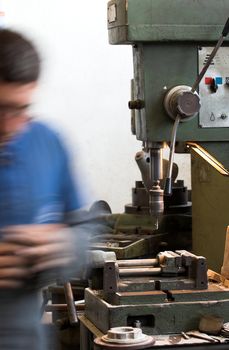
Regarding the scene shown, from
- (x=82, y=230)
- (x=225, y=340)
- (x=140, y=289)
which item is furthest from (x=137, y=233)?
(x=82, y=230)

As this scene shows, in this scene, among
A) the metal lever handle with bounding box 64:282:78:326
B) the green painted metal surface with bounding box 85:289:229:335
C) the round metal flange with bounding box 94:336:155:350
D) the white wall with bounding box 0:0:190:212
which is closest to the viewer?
the round metal flange with bounding box 94:336:155:350

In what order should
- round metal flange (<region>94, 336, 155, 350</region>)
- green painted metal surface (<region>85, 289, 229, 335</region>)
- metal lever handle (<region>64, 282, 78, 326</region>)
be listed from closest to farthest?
round metal flange (<region>94, 336, 155, 350</region>) < green painted metal surface (<region>85, 289, 229, 335</region>) < metal lever handle (<region>64, 282, 78, 326</region>)

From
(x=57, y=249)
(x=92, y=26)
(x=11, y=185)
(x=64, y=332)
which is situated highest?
(x=92, y=26)

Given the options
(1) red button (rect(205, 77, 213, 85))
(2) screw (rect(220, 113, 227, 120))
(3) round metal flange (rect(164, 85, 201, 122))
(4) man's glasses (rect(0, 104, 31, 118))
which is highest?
(1) red button (rect(205, 77, 213, 85))

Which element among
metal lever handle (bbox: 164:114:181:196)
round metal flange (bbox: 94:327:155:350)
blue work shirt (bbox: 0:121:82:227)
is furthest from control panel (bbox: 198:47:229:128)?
blue work shirt (bbox: 0:121:82:227)

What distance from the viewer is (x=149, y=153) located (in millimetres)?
2508

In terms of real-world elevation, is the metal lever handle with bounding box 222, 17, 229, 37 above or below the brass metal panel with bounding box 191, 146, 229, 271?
above

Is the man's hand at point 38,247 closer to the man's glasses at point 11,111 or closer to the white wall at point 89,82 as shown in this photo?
the man's glasses at point 11,111

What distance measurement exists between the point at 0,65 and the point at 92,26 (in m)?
2.62

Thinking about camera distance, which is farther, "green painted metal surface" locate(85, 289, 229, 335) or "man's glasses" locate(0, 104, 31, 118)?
"green painted metal surface" locate(85, 289, 229, 335)

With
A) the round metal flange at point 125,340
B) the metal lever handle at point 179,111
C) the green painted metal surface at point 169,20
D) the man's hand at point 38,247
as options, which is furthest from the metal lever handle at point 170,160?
the man's hand at point 38,247

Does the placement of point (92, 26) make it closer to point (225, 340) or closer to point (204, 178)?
point (204, 178)

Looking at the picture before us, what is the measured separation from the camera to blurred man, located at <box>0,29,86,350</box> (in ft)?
4.45

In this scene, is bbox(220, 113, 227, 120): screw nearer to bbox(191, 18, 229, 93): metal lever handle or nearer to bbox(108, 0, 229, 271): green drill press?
bbox(108, 0, 229, 271): green drill press
